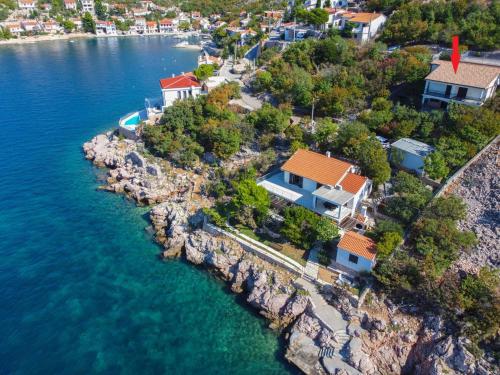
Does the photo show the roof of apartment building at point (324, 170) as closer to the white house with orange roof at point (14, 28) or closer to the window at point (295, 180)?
the window at point (295, 180)

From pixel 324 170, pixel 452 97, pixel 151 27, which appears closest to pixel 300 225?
pixel 324 170

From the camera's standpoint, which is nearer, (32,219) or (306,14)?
(32,219)

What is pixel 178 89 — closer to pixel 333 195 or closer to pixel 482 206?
pixel 333 195

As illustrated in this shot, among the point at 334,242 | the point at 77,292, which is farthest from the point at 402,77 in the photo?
the point at 77,292

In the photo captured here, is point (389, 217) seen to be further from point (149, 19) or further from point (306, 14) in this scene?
point (149, 19)

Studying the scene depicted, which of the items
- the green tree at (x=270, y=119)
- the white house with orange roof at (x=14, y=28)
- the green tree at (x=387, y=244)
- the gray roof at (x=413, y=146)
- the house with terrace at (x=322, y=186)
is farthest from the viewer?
the white house with orange roof at (x=14, y=28)

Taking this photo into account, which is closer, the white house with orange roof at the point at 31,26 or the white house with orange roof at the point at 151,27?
the white house with orange roof at the point at 31,26

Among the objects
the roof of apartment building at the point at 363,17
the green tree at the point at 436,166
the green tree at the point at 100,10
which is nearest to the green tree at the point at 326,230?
the green tree at the point at 436,166
